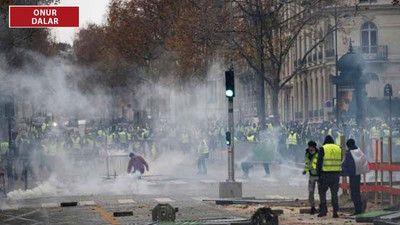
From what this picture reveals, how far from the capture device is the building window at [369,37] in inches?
3442

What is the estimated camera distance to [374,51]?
87500 millimetres

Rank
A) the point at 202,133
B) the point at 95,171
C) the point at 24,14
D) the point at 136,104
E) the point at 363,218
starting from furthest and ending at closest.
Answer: the point at 136,104, the point at 202,133, the point at 24,14, the point at 95,171, the point at 363,218

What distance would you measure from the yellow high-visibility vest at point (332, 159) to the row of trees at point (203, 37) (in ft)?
31.5

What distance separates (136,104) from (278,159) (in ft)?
250

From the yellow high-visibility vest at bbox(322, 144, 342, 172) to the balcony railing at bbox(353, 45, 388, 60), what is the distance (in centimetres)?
6026

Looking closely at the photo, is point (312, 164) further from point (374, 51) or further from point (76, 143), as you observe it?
point (374, 51)

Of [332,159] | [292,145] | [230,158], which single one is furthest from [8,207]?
[292,145]

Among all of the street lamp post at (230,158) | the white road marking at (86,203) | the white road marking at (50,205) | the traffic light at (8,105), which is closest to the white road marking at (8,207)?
the white road marking at (50,205)

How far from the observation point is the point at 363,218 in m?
24.4

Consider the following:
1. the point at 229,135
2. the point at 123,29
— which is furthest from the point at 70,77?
the point at 229,135

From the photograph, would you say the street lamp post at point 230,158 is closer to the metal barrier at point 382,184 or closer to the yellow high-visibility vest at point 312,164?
the metal barrier at point 382,184

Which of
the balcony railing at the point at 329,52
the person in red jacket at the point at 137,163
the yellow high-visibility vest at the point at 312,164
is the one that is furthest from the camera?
the balcony railing at the point at 329,52

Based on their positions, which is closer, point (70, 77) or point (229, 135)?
point (229, 135)

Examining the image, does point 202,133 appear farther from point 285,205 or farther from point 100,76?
point 100,76
